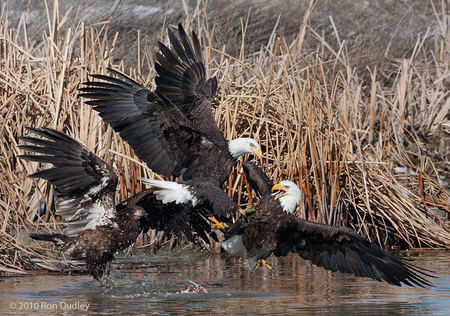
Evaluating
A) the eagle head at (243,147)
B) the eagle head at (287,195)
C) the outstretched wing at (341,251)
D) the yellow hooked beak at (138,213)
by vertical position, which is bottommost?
the outstretched wing at (341,251)

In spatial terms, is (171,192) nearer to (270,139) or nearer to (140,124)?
(140,124)

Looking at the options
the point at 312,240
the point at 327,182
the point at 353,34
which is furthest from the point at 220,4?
the point at 312,240

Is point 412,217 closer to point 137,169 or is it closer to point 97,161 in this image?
point 137,169

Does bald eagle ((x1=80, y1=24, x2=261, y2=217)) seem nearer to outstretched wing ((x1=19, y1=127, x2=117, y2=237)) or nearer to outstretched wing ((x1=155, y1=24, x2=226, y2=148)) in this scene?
outstretched wing ((x1=155, y1=24, x2=226, y2=148))

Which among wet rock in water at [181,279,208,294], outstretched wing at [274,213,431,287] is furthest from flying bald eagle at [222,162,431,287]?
wet rock in water at [181,279,208,294]

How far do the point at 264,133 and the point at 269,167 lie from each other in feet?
1.34

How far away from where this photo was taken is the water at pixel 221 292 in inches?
201

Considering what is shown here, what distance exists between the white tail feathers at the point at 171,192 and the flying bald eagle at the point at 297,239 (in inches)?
18.4

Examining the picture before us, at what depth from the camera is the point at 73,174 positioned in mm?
5840

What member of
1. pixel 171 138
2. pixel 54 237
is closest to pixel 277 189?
pixel 171 138

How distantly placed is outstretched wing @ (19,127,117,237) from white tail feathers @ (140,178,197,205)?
1.37ft

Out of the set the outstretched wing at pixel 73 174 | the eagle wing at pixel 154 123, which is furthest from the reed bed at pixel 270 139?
the outstretched wing at pixel 73 174

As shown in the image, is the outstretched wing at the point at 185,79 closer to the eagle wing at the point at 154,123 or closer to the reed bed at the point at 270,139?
the eagle wing at the point at 154,123

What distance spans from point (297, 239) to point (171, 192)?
114cm
